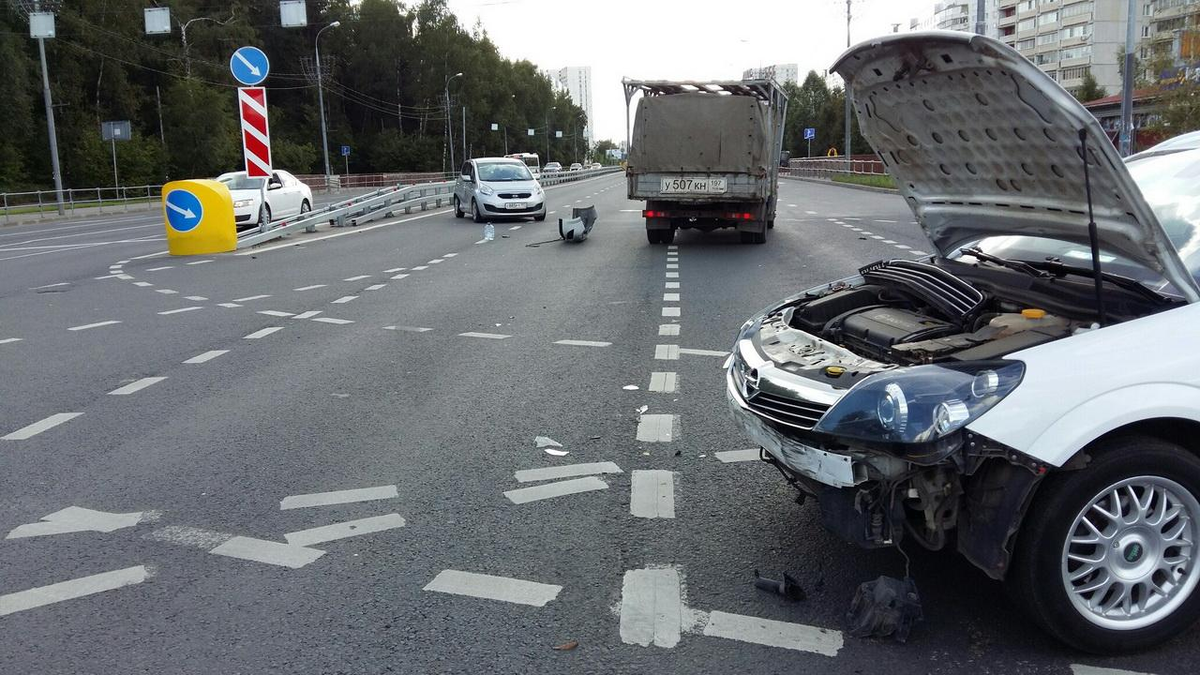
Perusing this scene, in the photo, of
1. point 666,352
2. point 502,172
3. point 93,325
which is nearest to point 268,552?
point 666,352

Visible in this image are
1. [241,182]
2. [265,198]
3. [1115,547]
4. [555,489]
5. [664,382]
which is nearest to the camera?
[1115,547]

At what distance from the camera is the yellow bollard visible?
59.6ft

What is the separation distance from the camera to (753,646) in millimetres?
3314

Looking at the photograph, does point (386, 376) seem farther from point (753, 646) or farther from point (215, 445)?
point (753, 646)

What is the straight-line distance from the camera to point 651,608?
3609 millimetres

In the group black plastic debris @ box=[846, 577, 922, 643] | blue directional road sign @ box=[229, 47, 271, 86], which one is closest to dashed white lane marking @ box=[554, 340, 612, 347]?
black plastic debris @ box=[846, 577, 922, 643]

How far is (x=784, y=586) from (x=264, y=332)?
283 inches

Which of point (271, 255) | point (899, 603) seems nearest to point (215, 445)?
point (899, 603)

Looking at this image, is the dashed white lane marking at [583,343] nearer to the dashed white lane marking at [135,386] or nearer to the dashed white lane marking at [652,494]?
the dashed white lane marking at [135,386]

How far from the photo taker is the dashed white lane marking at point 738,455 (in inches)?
208

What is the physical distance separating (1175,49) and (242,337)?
94.4 feet

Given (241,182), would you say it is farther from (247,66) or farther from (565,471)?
(565,471)

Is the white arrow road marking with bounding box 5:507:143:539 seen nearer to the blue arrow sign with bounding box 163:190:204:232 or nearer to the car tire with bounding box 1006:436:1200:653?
the car tire with bounding box 1006:436:1200:653

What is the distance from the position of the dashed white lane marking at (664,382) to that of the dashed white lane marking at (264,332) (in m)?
4.13
